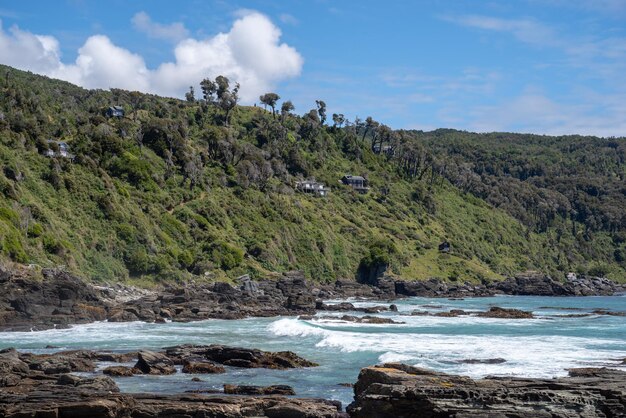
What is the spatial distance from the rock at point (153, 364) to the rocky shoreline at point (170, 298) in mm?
19755

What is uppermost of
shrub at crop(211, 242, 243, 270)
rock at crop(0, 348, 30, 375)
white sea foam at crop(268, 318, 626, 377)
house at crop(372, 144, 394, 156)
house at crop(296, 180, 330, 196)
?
house at crop(372, 144, 394, 156)

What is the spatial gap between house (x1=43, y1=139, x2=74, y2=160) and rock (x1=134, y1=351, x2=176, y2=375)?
59.8 m

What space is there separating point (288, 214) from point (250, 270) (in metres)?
21.2

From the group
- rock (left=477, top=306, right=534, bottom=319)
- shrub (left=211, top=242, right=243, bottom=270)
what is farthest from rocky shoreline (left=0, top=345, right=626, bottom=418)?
shrub (left=211, top=242, right=243, bottom=270)

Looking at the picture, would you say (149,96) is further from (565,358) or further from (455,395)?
(455,395)

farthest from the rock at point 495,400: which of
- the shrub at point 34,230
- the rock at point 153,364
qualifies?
the shrub at point 34,230

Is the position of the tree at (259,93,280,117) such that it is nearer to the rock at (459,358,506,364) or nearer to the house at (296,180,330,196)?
the house at (296,180,330,196)

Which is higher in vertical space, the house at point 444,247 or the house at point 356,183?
the house at point 356,183

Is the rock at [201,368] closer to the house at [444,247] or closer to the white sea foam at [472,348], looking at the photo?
the white sea foam at [472,348]

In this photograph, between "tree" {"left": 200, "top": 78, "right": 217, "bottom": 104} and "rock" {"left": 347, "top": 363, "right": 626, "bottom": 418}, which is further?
"tree" {"left": 200, "top": 78, "right": 217, "bottom": 104}

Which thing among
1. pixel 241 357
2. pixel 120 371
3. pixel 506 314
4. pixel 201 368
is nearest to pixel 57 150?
pixel 506 314

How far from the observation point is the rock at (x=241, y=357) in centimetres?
3628

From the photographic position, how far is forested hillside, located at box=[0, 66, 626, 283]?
79.8 m

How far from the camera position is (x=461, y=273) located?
404ft
